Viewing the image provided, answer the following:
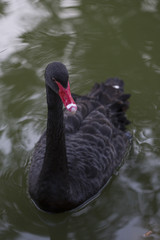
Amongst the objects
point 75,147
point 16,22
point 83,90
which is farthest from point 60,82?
point 16,22

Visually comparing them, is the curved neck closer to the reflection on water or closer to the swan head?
the swan head

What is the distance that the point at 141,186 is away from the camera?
404cm

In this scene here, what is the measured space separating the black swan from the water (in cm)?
20

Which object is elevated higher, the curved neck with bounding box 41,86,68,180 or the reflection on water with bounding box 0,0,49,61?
the curved neck with bounding box 41,86,68,180

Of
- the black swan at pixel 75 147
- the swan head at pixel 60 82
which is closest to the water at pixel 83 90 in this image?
the black swan at pixel 75 147

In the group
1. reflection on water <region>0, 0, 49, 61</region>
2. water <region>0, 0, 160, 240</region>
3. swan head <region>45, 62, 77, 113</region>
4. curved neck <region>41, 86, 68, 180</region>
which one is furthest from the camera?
reflection on water <region>0, 0, 49, 61</region>

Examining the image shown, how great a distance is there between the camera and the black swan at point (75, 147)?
3148 mm

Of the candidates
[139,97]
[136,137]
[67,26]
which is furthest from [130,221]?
[67,26]

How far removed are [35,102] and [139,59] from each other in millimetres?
1595

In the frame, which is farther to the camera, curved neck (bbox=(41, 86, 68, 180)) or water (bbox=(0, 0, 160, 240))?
water (bbox=(0, 0, 160, 240))

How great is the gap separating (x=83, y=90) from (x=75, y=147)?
1.52 m

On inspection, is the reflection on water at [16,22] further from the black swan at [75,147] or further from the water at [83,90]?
the black swan at [75,147]

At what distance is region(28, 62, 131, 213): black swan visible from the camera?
124 inches

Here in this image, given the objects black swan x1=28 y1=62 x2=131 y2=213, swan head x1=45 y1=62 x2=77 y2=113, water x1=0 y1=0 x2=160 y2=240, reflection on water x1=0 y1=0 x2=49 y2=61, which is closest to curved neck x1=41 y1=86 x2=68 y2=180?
black swan x1=28 y1=62 x2=131 y2=213
